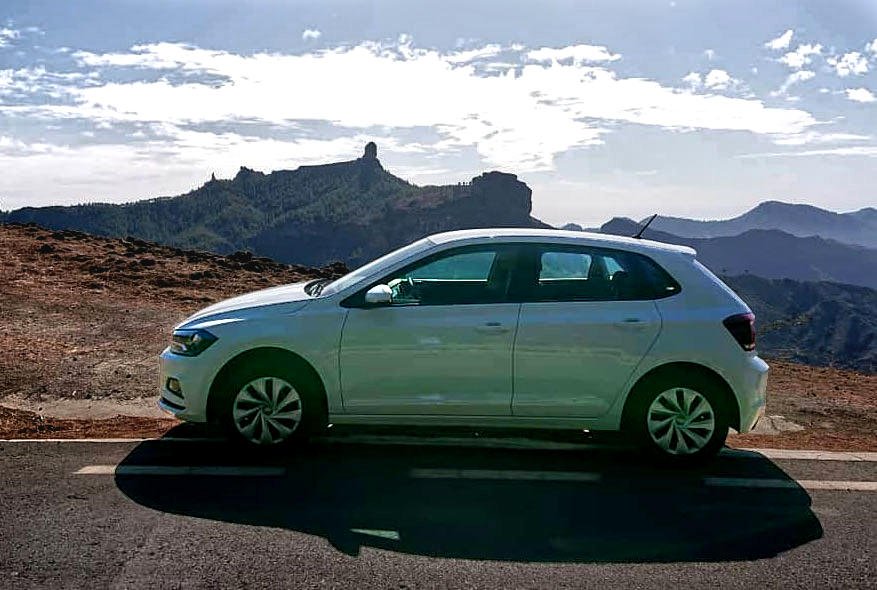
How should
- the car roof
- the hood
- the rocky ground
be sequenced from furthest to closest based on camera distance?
the rocky ground < the car roof < the hood

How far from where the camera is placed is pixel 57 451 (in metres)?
6.00

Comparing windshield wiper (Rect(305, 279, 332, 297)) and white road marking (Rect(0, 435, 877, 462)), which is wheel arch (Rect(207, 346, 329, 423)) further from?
white road marking (Rect(0, 435, 877, 462))

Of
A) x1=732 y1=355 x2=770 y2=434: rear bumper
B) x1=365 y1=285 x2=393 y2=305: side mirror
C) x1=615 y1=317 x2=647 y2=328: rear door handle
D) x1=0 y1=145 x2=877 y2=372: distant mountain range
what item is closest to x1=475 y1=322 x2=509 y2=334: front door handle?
x1=365 y1=285 x2=393 y2=305: side mirror

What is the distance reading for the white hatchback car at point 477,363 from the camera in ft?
19.0

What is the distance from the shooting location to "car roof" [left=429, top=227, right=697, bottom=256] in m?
6.17

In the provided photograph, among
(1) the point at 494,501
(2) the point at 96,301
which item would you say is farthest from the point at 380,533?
(2) the point at 96,301

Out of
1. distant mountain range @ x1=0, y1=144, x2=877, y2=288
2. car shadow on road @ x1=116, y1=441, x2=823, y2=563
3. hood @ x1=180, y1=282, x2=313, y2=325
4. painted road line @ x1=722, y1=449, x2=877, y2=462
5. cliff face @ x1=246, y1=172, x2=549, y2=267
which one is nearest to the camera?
car shadow on road @ x1=116, y1=441, x2=823, y2=563

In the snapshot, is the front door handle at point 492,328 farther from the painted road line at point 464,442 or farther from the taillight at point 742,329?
the taillight at point 742,329

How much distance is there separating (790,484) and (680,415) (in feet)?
2.85

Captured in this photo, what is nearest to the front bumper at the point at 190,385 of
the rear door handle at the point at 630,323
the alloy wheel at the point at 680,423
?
the rear door handle at the point at 630,323

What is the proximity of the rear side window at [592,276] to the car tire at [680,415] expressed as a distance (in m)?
0.65

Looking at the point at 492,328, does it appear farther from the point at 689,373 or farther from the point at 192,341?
the point at 192,341

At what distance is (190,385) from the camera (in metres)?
5.83

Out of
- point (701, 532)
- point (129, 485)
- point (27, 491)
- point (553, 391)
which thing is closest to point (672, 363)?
point (553, 391)
